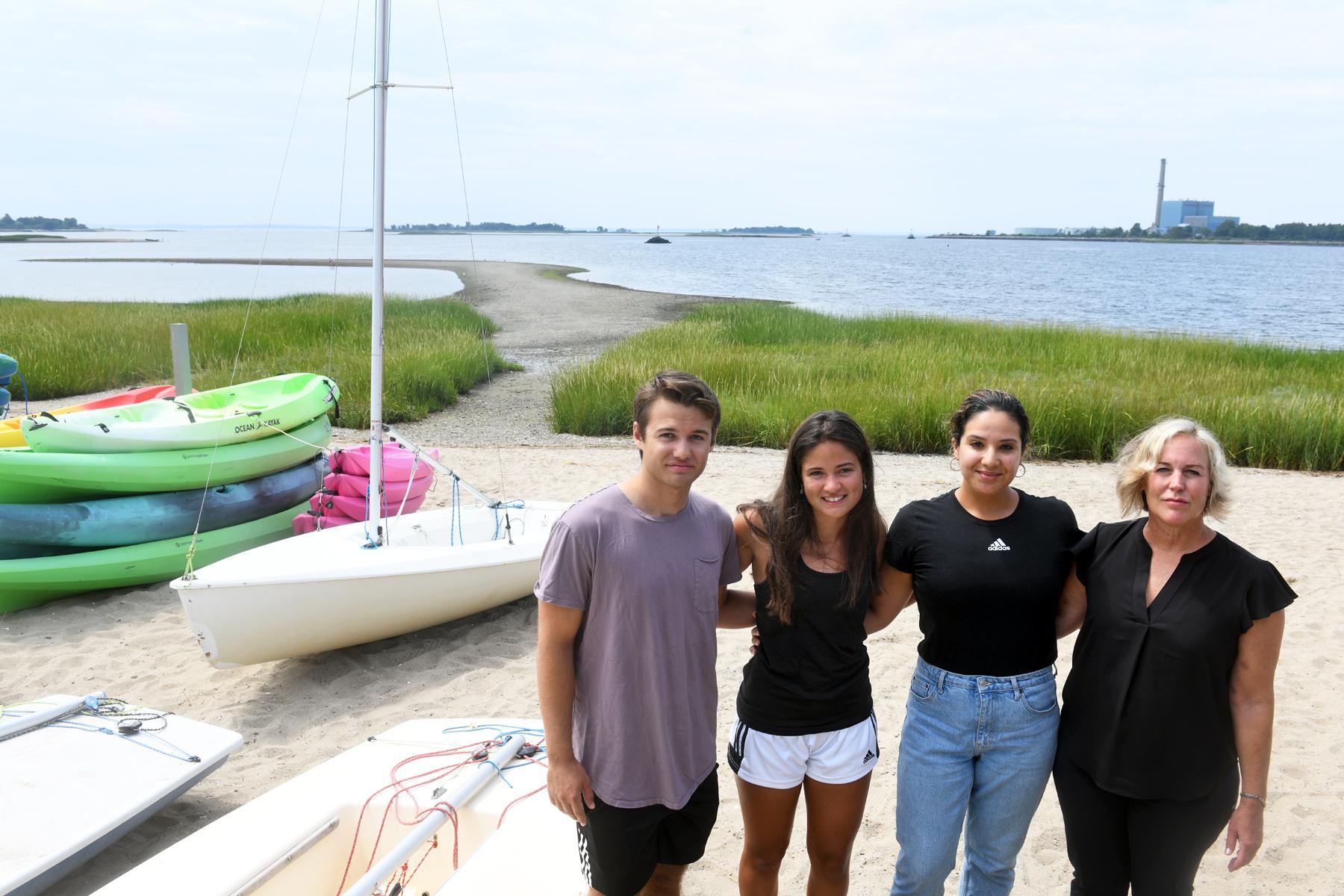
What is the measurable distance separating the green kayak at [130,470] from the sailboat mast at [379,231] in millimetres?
1944

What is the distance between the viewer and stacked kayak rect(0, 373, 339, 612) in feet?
20.5

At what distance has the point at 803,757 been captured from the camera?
2.50 m

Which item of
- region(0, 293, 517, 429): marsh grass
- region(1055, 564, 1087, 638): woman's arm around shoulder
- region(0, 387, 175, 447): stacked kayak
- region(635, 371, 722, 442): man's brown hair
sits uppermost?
region(635, 371, 722, 442): man's brown hair

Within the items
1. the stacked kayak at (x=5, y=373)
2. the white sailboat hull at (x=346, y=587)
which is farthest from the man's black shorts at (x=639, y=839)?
the stacked kayak at (x=5, y=373)

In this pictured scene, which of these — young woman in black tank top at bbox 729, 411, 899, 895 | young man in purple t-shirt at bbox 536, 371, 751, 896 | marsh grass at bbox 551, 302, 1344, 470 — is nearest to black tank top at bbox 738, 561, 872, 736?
young woman in black tank top at bbox 729, 411, 899, 895

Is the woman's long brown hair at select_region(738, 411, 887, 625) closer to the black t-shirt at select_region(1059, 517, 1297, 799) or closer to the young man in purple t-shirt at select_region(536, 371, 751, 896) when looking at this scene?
the young man in purple t-shirt at select_region(536, 371, 751, 896)

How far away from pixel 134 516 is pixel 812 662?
5844 mm

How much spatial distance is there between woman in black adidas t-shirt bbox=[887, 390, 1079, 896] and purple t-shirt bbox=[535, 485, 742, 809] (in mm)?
600

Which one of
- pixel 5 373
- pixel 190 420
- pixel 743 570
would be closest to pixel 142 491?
pixel 190 420

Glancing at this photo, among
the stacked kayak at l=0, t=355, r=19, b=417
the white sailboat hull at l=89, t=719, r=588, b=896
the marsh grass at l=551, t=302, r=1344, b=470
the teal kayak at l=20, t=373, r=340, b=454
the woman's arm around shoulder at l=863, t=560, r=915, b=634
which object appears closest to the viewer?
the woman's arm around shoulder at l=863, t=560, r=915, b=634

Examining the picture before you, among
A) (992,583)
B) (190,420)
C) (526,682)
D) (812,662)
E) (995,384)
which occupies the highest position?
(992,583)

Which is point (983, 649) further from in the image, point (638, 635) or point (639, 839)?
point (639, 839)

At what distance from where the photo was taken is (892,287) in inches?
2276

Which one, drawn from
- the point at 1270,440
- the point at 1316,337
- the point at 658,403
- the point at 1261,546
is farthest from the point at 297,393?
the point at 1316,337
